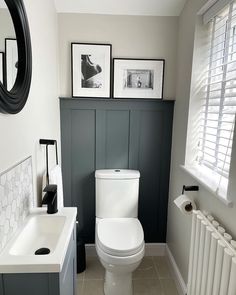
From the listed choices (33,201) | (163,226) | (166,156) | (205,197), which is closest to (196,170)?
(205,197)

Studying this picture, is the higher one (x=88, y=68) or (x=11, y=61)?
(x=88, y=68)

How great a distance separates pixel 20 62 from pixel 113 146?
45.8 inches

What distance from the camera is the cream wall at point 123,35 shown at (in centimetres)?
202

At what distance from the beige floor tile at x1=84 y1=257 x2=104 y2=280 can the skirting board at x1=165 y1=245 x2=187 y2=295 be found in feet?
2.07

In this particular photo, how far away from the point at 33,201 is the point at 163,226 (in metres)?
1.40

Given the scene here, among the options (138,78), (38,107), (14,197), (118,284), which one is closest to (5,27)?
(38,107)

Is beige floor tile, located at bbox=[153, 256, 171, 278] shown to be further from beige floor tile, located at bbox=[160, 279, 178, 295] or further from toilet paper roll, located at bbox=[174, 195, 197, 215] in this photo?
toilet paper roll, located at bbox=[174, 195, 197, 215]

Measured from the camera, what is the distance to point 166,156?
2.23 m

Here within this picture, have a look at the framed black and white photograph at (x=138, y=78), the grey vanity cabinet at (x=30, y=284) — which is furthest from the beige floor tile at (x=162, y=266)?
the framed black and white photograph at (x=138, y=78)

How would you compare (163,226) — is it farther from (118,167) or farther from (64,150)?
(64,150)

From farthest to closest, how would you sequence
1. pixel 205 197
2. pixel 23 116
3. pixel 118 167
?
pixel 118 167, pixel 205 197, pixel 23 116

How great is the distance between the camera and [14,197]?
1155mm

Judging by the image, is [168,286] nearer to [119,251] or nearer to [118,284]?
[118,284]

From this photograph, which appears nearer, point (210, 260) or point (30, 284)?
point (30, 284)
